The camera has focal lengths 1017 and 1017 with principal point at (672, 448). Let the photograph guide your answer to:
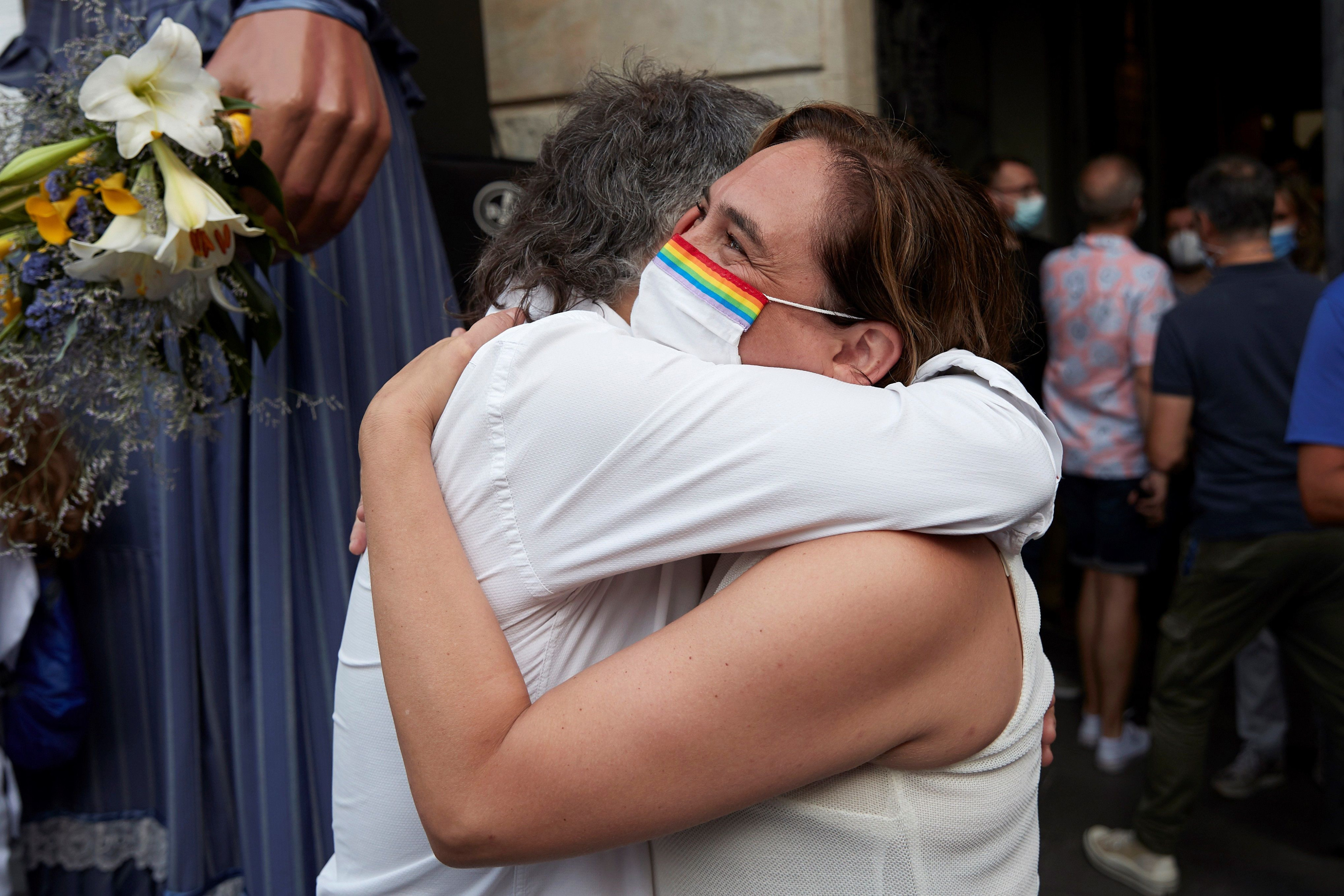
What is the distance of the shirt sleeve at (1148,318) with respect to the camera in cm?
379

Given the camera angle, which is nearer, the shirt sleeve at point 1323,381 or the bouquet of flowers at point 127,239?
the bouquet of flowers at point 127,239

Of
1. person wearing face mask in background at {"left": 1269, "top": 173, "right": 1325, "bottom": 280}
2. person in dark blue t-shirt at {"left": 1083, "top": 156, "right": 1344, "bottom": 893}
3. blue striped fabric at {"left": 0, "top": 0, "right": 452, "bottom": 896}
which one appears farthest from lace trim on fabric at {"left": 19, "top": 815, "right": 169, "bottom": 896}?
person wearing face mask in background at {"left": 1269, "top": 173, "right": 1325, "bottom": 280}

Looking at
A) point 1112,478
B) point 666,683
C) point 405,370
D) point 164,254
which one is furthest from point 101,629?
point 1112,478

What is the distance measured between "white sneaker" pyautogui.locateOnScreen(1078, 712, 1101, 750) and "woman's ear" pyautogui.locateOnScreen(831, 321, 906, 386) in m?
3.43

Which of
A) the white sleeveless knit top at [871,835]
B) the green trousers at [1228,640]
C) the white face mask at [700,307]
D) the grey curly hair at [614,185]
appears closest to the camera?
the white sleeveless knit top at [871,835]

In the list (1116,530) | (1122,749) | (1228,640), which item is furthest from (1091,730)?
(1228,640)

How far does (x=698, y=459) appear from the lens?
87 cm

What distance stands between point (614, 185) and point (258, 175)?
0.61 m

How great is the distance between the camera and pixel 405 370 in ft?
3.71

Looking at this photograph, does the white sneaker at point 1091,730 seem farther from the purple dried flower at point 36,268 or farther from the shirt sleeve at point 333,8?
the purple dried flower at point 36,268

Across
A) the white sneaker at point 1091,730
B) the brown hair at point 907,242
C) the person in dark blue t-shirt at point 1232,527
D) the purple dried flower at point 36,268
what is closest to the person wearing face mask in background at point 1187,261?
the person in dark blue t-shirt at point 1232,527

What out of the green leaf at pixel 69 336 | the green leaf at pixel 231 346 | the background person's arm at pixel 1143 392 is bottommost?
the background person's arm at pixel 1143 392

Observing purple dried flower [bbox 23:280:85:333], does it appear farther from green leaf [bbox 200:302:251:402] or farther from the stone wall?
the stone wall

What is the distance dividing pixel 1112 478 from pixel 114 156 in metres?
3.48
